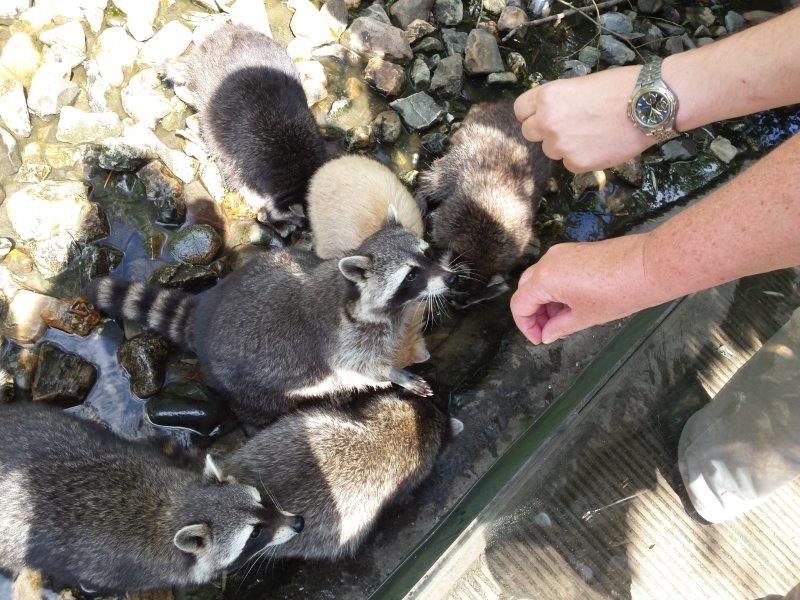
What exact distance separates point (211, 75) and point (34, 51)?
1262mm

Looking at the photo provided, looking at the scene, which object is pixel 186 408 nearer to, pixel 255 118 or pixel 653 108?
pixel 255 118

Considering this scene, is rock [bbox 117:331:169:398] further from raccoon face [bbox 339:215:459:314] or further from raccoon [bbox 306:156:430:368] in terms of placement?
raccoon face [bbox 339:215:459:314]

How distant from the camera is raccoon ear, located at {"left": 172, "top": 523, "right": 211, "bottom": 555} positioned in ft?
8.95

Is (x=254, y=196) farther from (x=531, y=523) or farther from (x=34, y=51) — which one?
(x=531, y=523)

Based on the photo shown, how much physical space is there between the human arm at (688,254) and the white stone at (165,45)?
10.8 feet

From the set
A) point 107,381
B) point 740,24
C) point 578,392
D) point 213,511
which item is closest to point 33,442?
point 107,381

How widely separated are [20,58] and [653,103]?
4.04 meters

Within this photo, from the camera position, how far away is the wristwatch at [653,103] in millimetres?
2367

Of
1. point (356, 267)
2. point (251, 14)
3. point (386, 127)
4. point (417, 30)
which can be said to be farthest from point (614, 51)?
point (356, 267)

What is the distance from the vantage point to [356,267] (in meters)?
3.20

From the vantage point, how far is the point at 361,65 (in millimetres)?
4371

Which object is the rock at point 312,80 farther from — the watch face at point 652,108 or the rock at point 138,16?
the watch face at point 652,108

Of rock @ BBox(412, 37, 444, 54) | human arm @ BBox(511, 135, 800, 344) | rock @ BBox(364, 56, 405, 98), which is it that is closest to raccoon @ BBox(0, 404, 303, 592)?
human arm @ BBox(511, 135, 800, 344)

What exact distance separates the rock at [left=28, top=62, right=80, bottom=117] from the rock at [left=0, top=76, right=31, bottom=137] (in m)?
0.07
